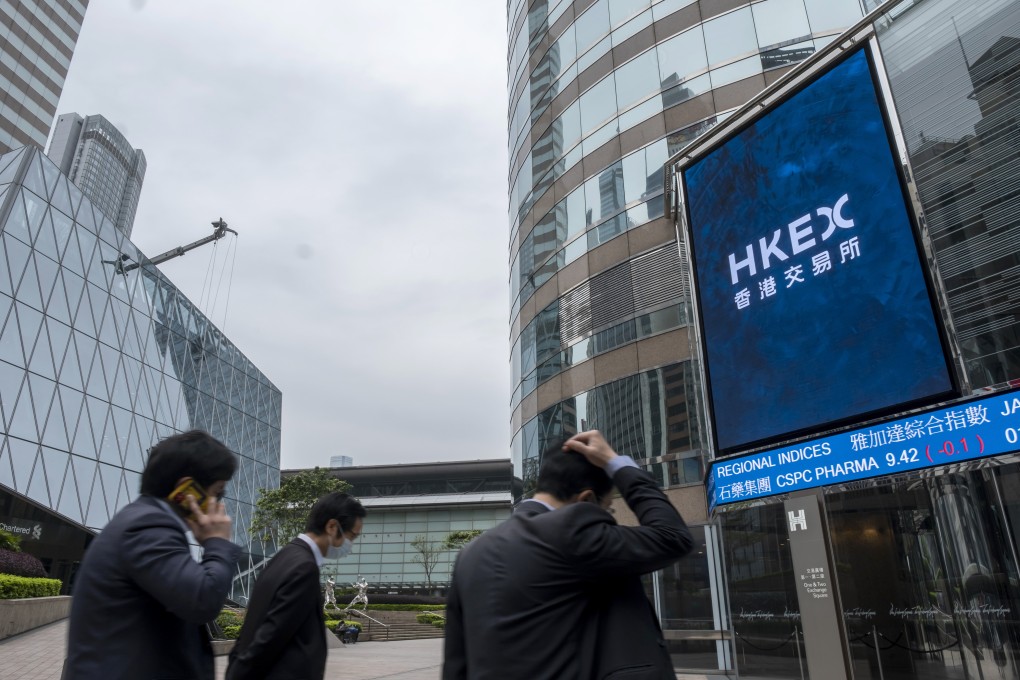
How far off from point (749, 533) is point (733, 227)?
17.7ft

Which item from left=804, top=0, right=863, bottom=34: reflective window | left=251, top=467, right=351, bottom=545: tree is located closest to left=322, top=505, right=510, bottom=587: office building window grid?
left=251, top=467, right=351, bottom=545: tree

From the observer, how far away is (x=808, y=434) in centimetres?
909

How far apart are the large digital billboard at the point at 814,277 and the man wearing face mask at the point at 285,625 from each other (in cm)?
743

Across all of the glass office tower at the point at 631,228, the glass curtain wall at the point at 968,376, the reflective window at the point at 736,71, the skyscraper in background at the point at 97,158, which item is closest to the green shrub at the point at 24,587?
the glass office tower at the point at 631,228

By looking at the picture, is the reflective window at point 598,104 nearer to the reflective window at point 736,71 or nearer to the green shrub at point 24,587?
the reflective window at point 736,71

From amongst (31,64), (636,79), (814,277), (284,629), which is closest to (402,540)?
(31,64)

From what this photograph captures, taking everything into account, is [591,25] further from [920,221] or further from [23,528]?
[23,528]

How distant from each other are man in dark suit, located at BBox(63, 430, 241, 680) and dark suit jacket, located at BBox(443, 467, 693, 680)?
34.2 inches

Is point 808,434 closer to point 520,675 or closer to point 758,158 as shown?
point 758,158

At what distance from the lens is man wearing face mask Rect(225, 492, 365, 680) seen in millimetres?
2936

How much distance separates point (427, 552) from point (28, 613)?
134 ft

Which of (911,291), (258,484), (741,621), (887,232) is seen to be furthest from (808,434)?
(258,484)

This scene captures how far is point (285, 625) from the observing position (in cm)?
297

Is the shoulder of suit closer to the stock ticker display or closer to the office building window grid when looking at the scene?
the stock ticker display
